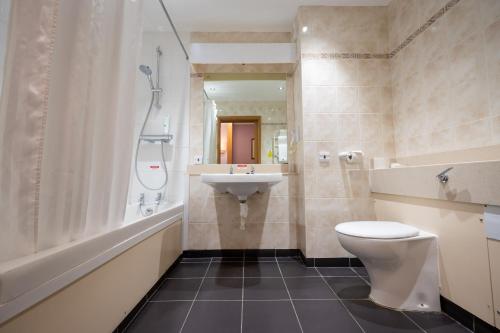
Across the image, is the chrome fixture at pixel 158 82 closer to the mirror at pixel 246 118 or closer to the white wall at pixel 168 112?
the white wall at pixel 168 112

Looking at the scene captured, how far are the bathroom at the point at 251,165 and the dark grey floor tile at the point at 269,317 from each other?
0.01 m

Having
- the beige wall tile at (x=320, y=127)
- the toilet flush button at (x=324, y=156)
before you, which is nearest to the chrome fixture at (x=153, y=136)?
the beige wall tile at (x=320, y=127)

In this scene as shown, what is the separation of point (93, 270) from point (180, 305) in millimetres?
597

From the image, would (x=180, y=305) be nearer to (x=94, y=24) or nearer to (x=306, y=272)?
(x=306, y=272)

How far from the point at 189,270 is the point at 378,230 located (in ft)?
4.47

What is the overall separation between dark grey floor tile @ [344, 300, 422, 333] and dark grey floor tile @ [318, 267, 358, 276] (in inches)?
A: 13.8

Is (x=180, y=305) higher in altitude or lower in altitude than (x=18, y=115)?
lower

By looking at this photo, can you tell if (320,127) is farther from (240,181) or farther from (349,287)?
(349,287)

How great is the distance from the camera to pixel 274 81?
2.04 metres

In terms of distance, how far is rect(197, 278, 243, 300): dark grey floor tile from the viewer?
1233mm


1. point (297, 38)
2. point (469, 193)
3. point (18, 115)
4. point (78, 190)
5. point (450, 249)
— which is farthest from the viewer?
point (297, 38)

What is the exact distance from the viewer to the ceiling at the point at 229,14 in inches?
68.2

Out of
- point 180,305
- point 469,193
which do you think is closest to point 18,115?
point 180,305

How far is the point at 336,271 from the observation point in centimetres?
157
